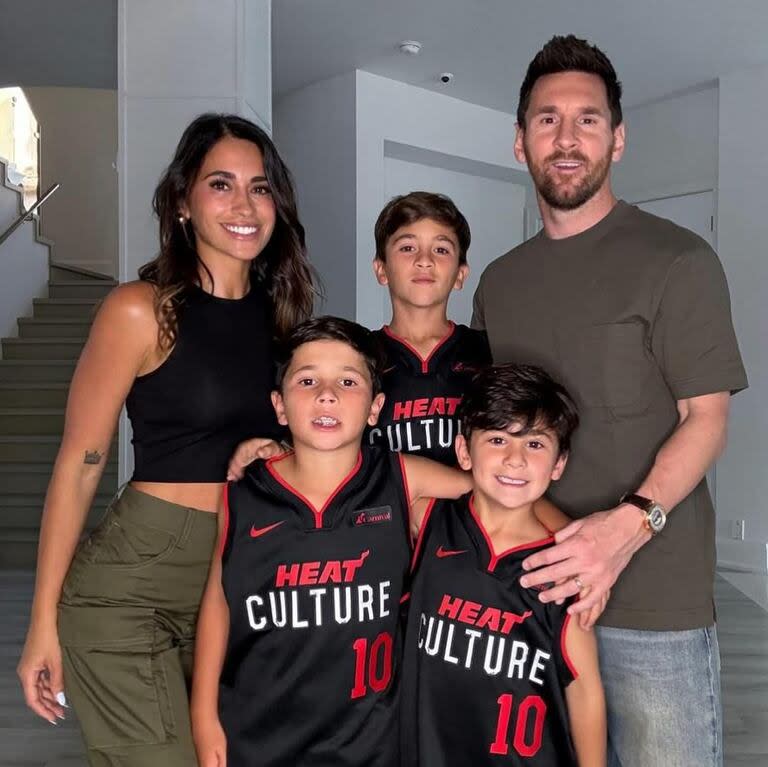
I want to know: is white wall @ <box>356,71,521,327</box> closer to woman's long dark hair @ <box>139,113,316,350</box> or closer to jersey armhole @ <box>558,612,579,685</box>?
woman's long dark hair @ <box>139,113,316,350</box>

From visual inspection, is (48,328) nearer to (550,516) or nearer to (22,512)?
(22,512)

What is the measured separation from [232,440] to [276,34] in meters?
3.77

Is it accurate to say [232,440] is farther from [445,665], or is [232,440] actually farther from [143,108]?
[143,108]

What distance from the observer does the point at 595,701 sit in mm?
1320

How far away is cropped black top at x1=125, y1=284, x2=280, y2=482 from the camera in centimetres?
142

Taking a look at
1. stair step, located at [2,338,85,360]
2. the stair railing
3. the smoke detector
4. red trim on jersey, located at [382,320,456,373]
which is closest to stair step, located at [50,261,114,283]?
the stair railing

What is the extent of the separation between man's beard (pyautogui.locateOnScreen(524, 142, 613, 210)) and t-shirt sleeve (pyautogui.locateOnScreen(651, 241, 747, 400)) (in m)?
0.20

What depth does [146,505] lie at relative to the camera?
1397 mm

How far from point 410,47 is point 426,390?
143 inches

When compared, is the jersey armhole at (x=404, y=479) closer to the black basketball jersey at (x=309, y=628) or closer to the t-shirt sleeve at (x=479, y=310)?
the black basketball jersey at (x=309, y=628)

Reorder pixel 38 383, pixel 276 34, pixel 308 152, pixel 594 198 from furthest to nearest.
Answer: pixel 38 383 < pixel 308 152 < pixel 276 34 < pixel 594 198

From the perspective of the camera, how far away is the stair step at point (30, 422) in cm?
589

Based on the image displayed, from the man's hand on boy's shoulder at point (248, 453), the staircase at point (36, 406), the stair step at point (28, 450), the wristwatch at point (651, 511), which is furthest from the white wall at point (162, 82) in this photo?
the stair step at point (28, 450)

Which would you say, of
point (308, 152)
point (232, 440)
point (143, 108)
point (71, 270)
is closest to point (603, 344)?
point (232, 440)
